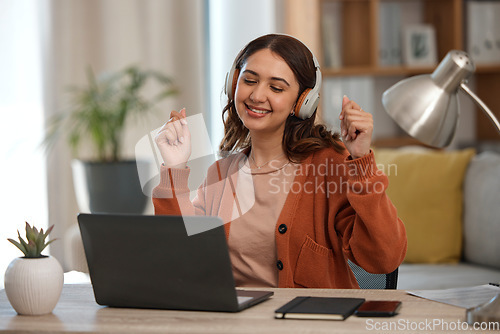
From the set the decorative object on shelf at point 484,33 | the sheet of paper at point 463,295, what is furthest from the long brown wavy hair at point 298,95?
the decorative object on shelf at point 484,33

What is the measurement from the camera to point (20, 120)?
3246mm

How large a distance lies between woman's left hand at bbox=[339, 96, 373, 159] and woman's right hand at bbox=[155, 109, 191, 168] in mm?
329

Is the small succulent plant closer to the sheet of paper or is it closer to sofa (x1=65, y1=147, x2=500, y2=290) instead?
the sheet of paper

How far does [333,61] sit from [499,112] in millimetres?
951

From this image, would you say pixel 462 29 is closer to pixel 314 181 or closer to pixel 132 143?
pixel 132 143

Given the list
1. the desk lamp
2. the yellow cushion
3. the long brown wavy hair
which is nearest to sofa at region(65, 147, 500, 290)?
the yellow cushion

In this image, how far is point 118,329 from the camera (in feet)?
3.17

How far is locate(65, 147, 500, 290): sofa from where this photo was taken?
2.30 meters

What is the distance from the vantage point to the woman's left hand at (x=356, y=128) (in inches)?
50.3

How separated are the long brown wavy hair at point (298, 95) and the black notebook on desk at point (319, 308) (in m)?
0.49

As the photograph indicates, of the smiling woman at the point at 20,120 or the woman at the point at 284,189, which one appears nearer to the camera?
the woman at the point at 284,189

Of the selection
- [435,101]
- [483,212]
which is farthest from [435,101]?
[483,212]

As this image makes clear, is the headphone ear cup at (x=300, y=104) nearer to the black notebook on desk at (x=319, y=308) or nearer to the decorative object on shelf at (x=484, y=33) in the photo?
the black notebook on desk at (x=319, y=308)

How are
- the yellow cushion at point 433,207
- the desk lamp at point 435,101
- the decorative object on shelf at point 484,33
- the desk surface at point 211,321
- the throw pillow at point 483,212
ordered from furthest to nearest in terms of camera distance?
the decorative object on shelf at point 484,33 < the yellow cushion at point 433,207 < the throw pillow at point 483,212 < the desk lamp at point 435,101 < the desk surface at point 211,321
